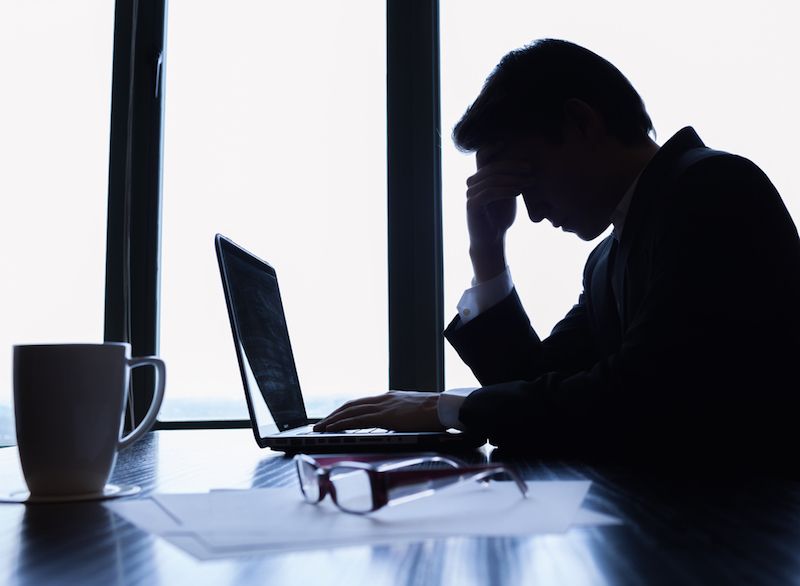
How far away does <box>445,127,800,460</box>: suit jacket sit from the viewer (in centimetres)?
99

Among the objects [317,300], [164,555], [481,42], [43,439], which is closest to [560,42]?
[481,42]

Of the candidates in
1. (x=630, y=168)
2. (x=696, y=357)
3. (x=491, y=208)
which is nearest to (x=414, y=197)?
(x=491, y=208)

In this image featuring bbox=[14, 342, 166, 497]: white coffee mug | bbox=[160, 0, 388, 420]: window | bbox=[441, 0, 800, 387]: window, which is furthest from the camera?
bbox=[160, 0, 388, 420]: window

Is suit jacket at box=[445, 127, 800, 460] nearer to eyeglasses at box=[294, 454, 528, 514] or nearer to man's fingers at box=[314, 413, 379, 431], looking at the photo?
man's fingers at box=[314, 413, 379, 431]

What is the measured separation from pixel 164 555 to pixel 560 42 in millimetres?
1385

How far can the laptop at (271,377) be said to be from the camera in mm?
1031

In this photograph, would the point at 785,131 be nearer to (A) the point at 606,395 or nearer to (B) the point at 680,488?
(A) the point at 606,395

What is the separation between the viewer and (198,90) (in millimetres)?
2377

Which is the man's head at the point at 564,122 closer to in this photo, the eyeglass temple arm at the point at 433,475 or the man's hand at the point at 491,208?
the man's hand at the point at 491,208

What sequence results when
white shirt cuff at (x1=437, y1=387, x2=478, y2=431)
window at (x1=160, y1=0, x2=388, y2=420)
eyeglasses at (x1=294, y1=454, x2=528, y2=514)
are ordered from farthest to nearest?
window at (x1=160, y1=0, x2=388, y2=420)
white shirt cuff at (x1=437, y1=387, x2=478, y2=431)
eyeglasses at (x1=294, y1=454, x2=528, y2=514)

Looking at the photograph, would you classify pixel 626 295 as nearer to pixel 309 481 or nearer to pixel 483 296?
pixel 483 296

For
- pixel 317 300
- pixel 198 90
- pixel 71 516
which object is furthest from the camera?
pixel 198 90

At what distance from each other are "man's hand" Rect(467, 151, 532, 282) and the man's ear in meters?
0.12

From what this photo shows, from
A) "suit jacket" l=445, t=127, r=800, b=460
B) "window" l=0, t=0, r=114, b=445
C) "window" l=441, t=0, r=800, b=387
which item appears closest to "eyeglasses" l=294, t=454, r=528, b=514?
"suit jacket" l=445, t=127, r=800, b=460
